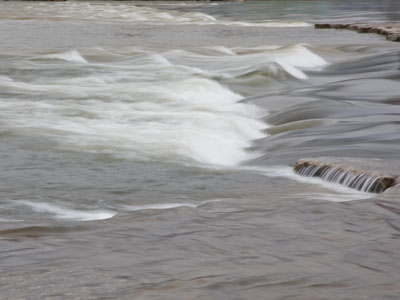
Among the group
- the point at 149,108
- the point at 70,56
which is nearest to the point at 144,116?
the point at 149,108

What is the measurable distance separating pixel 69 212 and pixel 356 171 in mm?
1958

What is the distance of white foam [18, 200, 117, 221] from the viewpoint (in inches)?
185

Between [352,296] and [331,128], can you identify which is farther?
[331,128]

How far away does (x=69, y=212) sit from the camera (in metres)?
4.83

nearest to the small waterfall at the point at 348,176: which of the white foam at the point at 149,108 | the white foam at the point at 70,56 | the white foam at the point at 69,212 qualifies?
the white foam at the point at 149,108

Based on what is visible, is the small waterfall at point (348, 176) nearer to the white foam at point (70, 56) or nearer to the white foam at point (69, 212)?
the white foam at point (69, 212)

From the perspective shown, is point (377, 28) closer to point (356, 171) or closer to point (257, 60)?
point (257, 60)

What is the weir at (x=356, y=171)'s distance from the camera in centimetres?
503

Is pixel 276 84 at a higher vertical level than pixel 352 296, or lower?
lower

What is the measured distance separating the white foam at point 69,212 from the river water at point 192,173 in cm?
1

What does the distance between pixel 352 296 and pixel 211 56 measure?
12.4m

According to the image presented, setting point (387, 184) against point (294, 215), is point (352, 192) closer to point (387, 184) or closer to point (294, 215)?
point (387, 184)

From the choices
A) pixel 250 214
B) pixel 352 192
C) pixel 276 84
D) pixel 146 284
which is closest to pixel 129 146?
pixel 352 192

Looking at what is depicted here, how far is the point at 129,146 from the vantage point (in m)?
7.12
